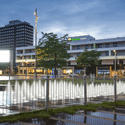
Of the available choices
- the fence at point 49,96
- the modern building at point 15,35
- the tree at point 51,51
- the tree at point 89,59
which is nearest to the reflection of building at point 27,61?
the tree at point 89,59

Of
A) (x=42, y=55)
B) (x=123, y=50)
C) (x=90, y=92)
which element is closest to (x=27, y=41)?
(x=123, y=50)

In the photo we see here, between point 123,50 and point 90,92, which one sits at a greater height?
point 123,50

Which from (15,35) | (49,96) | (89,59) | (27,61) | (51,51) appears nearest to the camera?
(49,96)

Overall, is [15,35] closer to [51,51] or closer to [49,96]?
[51,51]

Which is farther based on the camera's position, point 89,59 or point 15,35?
point 15,35

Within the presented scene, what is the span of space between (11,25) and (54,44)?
145 meters

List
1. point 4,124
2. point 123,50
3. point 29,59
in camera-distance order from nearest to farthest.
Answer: point 4,124, point 123,50, point 29,59

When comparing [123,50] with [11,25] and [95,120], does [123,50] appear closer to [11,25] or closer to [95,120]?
[95,120]

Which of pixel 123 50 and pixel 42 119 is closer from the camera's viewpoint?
pixel 42 119

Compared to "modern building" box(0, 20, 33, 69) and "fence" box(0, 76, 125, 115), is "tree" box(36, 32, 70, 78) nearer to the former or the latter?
"fence" box(0, 76, 125, 115)

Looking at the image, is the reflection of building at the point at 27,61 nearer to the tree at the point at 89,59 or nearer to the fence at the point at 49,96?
the tree at the point at 89,59

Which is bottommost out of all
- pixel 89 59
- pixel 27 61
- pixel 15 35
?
pixel 89 59

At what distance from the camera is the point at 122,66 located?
55562 millimetres

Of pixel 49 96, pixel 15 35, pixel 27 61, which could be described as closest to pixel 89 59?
pixel 49 96
